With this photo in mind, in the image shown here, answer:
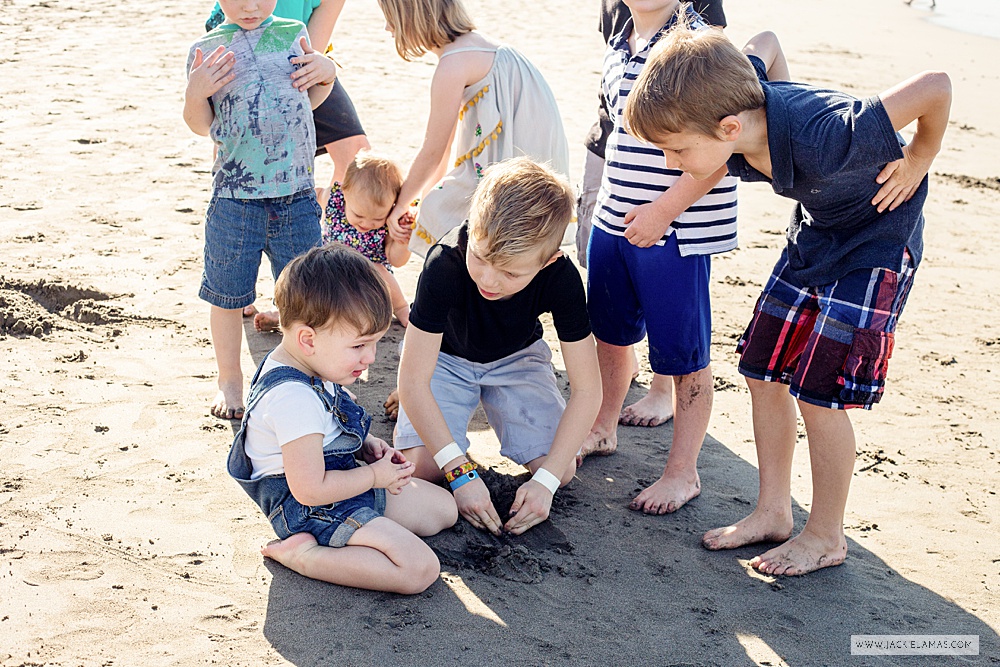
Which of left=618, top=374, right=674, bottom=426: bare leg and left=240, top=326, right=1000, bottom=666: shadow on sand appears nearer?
left=240, top=326, right=1000, bottom=666: shadow on sand

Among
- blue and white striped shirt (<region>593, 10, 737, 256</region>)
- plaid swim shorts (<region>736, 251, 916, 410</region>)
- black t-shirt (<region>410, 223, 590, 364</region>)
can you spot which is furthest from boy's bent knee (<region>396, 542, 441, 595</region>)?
blue and white striped shirt (<region>593, 10, 737, 256</region>)

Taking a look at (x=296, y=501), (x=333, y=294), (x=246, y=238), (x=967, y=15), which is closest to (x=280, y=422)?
(x=296, y=501)

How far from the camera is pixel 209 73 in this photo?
3682mm

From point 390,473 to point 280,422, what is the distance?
38 centimetres

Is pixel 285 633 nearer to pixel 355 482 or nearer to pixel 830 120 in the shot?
pixel 355 482

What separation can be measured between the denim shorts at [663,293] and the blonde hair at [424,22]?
3.24ft

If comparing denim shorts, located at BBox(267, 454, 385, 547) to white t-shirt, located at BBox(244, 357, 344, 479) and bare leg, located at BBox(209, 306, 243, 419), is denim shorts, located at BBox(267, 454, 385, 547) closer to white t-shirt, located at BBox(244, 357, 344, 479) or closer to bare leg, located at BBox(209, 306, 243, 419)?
white t-shirt, located at BBox(244, 357, 344, 479)

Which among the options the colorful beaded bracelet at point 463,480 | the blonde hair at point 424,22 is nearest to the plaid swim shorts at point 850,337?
the colorful beaded bracelet at point 463,480

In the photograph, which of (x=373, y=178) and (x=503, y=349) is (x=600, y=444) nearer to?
(x=503, y=349)

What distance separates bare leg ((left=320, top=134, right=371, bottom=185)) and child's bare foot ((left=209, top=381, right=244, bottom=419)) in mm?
1453

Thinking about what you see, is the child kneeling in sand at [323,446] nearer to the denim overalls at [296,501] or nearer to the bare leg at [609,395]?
the denim overalls at [296,501]

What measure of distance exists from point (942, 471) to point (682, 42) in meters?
2.12

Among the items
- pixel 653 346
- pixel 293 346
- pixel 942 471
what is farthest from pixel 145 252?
pixel 942 471

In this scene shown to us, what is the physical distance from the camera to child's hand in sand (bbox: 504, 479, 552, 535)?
127 inches
